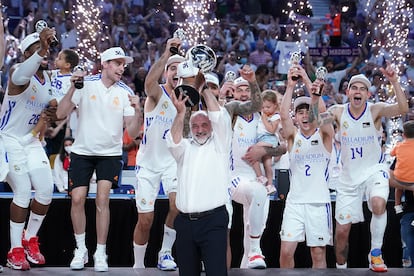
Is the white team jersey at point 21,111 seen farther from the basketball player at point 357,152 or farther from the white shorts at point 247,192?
the basketball player at point 357,152

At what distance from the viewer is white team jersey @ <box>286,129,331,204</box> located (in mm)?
8802

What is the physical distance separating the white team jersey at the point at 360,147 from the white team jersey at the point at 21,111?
11.0 feet

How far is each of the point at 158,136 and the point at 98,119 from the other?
71cm

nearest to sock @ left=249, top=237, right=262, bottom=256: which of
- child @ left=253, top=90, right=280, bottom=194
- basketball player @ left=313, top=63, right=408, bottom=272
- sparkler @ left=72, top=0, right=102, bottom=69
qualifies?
child @ left=253, top=90, right=280, bottom=194

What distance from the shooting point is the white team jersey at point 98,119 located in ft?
26.8

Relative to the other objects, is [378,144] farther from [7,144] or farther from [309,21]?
[309,21]

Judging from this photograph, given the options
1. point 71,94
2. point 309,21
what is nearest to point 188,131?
point 71,94

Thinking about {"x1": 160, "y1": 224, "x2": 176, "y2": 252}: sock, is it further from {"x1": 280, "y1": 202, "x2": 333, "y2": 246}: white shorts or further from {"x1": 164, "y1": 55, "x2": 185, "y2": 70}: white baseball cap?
{"x1": 164, "y1": 55, "x2": 185, "y2": 70}: white baseball cap

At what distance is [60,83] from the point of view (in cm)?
865

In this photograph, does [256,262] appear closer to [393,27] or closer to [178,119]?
[178,119]

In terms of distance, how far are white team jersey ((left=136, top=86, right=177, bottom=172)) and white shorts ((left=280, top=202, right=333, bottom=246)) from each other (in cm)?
146

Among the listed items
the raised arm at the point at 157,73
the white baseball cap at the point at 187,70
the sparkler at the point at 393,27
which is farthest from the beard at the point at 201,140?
the sparkler at the point at 393,27

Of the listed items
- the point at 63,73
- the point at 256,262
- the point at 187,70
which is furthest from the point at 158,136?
the point at 256,262

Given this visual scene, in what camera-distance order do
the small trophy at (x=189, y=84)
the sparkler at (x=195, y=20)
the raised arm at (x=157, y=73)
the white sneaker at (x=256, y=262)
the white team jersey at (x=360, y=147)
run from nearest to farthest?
the small trophy at (x=189, y=84) → the raised arm at (x=157, y=73) → the white sneaker at (x=256, y=262) → the white team jersey at (x=360, y=147) → the sparkler at (x=195, y=20)
